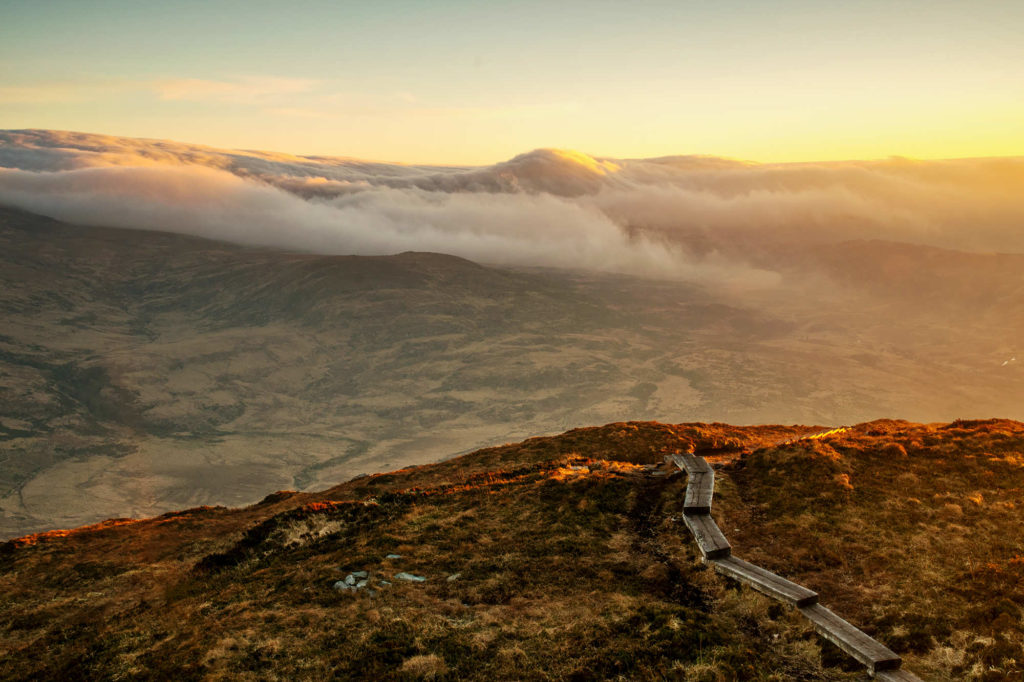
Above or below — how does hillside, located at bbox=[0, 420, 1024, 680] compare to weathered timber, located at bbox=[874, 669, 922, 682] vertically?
below

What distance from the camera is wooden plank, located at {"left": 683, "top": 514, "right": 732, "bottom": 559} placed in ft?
65.8

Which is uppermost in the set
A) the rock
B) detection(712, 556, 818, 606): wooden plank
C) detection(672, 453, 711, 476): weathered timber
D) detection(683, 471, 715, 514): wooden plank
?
detection(712, 556, 818, 606): wooden plank

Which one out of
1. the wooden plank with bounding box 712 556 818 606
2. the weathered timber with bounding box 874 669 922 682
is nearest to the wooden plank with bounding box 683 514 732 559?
the wooden plank with bounding box 712 556 818 606

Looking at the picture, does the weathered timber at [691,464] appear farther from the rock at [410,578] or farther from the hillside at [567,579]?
the rock at [410,578]

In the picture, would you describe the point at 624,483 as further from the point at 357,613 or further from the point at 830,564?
the point at 357,613

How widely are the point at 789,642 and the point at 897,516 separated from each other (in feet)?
32.7

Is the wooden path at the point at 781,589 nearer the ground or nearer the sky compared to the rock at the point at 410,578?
nearer the sky

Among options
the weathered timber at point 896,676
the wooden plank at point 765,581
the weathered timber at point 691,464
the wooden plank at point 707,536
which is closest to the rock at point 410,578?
the wooden plank at point 707,536

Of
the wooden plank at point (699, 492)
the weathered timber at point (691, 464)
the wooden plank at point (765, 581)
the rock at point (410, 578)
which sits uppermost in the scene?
the wooden plank at point (765, 581)

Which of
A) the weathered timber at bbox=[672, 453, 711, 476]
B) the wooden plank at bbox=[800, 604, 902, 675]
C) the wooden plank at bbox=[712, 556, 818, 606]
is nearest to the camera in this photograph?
the wooden plank at bbox=[800, 604, 902, 675]

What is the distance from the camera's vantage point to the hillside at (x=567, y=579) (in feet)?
51.4

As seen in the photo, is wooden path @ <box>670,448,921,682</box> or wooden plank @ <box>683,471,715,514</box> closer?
wooden path @ <box>670,448,921,682</box>

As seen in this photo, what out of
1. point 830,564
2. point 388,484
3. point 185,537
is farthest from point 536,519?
point 185,537

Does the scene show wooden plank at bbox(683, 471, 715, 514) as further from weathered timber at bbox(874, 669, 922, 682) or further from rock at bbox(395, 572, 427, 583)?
rock at bbox(395, 572, 427, 583)
